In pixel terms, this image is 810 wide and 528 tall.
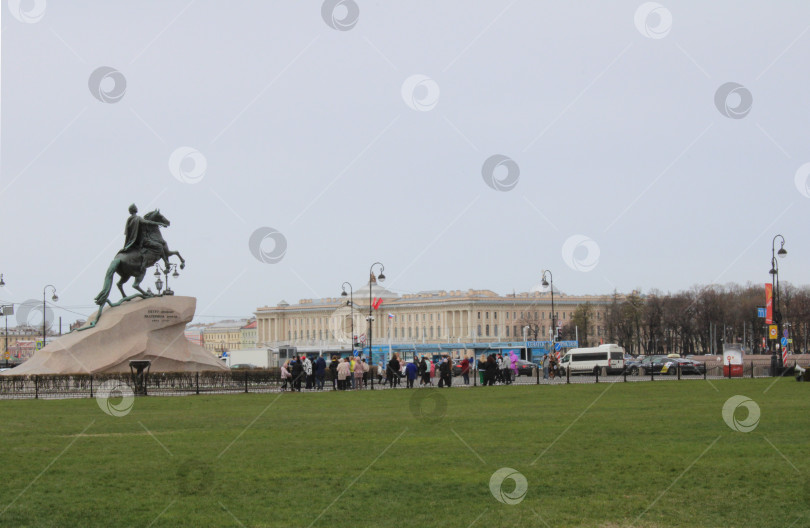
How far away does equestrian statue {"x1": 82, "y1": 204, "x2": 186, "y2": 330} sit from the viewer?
125ft

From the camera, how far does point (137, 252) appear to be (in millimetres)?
38438

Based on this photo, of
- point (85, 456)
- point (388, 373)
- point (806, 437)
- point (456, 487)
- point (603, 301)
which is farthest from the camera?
Result: point (603, 301)

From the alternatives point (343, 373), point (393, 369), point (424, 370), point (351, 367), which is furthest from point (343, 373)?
point (424, 370)

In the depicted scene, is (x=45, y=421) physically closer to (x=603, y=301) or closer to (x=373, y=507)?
(x=373, y=507)

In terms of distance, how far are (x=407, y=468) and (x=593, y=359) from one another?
5154 cm

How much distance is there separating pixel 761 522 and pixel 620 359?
182 feet

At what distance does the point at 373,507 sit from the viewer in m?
10.2

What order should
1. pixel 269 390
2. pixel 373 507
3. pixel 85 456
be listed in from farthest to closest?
pixel 269 390, pixel 85 456, pixel 373 507

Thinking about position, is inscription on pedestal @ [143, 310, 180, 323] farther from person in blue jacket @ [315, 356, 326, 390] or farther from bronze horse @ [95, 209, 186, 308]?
person in blue jacket @ [315, 356, 326, 390]

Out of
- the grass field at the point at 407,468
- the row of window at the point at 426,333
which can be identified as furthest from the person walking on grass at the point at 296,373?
the row of window at the point at 426,333

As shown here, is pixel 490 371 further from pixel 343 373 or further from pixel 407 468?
pixel 407 468

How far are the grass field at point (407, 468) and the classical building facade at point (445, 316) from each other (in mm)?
113305

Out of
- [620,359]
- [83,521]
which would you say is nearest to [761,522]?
[83,521]

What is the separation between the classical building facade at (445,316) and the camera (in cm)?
14125
